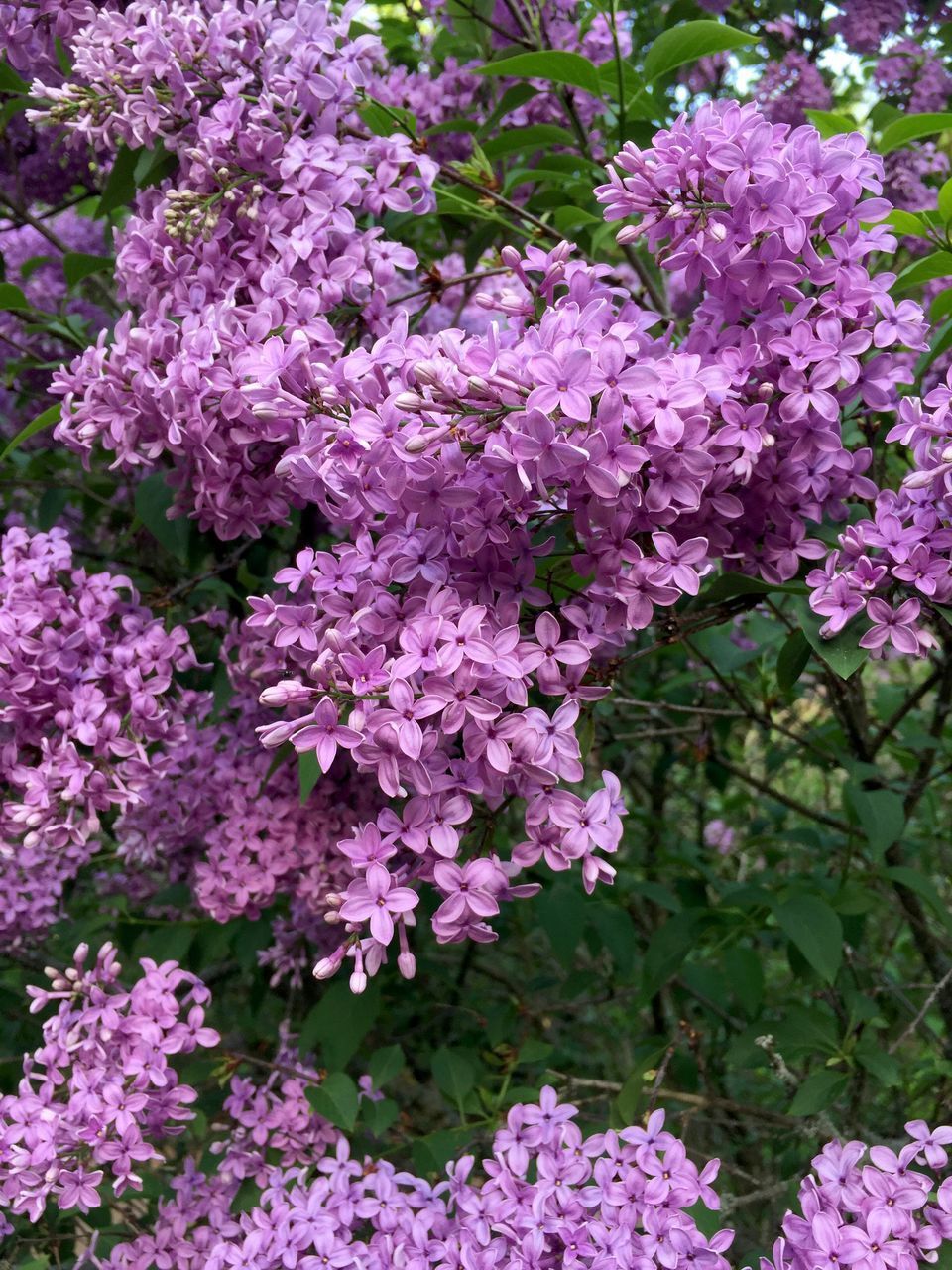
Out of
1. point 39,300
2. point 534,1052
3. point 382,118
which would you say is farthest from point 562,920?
point 39,300

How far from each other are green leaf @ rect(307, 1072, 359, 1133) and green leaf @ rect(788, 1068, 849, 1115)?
0.74 m

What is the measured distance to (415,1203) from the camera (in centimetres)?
182

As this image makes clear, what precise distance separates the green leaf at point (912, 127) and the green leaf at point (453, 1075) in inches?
67.9

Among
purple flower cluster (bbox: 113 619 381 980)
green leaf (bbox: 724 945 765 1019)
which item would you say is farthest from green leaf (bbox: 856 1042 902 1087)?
purple flower cluster (bbox: 113 619 381 980)

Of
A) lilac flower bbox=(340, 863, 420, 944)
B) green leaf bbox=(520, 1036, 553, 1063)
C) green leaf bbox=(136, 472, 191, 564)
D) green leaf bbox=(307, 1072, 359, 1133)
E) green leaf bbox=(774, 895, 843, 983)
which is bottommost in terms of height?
green leaf bbox=(520, 1036, 553, 1063)

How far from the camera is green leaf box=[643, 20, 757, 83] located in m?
1.83

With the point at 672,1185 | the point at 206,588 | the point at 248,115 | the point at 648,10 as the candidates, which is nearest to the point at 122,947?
the point at 206,588

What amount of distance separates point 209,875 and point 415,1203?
0.69m

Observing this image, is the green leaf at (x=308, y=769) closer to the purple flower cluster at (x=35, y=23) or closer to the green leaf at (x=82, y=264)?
the green leaf at (x=82, y=264)

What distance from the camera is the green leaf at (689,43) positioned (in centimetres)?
183

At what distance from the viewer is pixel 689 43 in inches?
75.0

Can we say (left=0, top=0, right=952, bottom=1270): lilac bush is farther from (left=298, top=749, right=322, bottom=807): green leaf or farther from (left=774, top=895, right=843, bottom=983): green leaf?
(left=298, top=749, right=322, bottom=807): green leaf

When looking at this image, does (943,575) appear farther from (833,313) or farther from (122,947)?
(122,947)

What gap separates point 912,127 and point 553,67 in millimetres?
561
